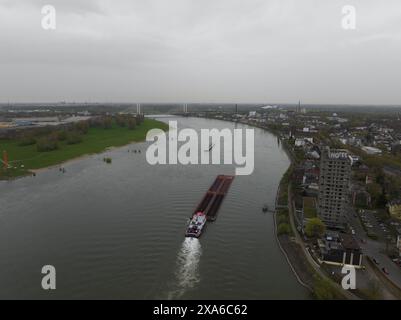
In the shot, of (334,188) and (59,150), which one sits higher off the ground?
(59,150)

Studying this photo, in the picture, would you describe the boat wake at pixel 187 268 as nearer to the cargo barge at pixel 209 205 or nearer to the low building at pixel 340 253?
the cargo barge at pixel 209 205

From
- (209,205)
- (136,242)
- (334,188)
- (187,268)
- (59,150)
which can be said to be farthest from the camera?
(59,150)

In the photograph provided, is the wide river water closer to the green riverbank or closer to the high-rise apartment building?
the high-rise apartment building

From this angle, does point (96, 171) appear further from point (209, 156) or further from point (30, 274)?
point (30, 274)

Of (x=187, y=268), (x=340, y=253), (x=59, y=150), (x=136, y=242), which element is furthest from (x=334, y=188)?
(x=59, y=150)

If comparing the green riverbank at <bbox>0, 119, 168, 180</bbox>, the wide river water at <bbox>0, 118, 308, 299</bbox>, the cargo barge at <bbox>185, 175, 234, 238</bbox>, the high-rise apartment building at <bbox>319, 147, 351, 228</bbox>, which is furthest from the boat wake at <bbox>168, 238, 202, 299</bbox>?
the green riverbank at <bbox>0, 119, 168, 180</bbox>

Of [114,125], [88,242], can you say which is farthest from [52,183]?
[114,125]

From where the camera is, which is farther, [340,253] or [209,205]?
[209,205]

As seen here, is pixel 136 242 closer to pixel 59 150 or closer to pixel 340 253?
pixel 340 253

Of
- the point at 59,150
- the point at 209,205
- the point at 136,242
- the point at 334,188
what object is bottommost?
the point at 136,242
